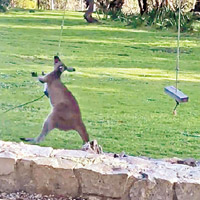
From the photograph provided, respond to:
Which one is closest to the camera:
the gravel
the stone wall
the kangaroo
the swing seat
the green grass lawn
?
the stone wall

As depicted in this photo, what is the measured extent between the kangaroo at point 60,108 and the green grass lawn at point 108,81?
87mm

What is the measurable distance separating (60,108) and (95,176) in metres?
0.84

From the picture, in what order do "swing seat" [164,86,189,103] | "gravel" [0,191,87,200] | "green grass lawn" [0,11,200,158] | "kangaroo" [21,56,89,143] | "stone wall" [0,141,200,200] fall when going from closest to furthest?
"stone wall" [0,141,200,200], "gravel" [0,191,87,200], "swing seat" [164,86,189,103], "kangaroo" [21,56,89,143], "green grass lawn" [0,11,200,158]

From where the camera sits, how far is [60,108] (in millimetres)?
4918

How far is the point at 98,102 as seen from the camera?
528 cm

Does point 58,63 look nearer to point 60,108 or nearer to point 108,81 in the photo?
point 60,108

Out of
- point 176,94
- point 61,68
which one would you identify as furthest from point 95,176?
point 61,68

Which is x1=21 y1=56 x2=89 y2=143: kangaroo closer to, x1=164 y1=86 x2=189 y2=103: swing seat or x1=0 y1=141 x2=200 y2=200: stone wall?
x1=0 y1=141 x2=200 y2=200: stone wall

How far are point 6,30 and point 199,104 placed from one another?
1.93m

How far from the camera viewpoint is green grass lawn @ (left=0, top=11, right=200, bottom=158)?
5172mm

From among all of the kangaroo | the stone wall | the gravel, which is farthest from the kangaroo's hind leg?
the gravel

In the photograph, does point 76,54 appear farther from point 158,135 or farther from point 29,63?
point 158,135

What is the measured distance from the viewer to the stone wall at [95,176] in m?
4.14

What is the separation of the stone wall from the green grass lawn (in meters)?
0.53
